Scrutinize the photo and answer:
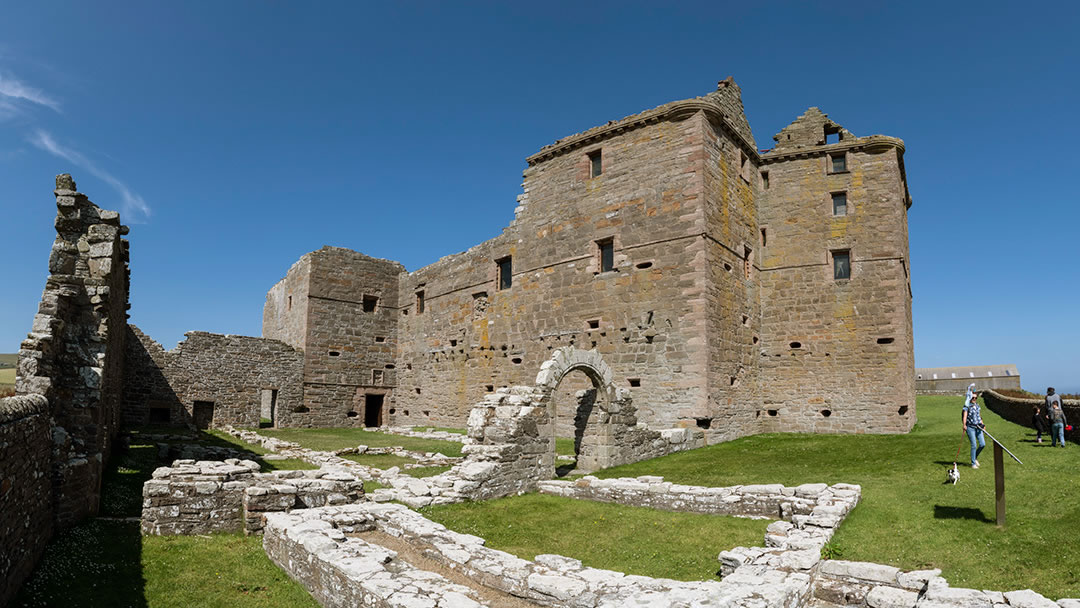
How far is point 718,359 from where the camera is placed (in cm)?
1812

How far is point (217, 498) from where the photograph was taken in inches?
359

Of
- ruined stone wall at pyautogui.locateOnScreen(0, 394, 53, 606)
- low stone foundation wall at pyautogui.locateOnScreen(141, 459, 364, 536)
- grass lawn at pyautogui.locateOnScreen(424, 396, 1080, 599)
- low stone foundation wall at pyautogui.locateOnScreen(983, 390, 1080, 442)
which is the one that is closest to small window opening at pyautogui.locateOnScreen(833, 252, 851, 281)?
low stone foundation wall at pyautogui.locateOnScreen(983, 390, 1080, 442)

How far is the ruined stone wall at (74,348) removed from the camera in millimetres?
8874

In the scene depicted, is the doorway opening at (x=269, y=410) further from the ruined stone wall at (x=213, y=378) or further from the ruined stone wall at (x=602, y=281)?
the ruined stone wall at (x=602, y=281)

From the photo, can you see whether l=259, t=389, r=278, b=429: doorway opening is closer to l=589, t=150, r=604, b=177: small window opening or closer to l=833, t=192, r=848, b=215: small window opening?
l=589, t=150, r=604, b=177: small window opening

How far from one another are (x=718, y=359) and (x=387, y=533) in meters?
11.7

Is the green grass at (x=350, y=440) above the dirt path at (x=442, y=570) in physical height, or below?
below

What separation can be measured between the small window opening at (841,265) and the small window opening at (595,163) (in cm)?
812

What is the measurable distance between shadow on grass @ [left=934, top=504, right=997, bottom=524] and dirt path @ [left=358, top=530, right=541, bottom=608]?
6.35 meters

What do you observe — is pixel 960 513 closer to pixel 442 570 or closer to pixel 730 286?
pixel 442 570

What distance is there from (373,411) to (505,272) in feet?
37.5

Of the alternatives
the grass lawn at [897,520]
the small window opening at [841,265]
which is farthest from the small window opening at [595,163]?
the grass lawn at [897,520]

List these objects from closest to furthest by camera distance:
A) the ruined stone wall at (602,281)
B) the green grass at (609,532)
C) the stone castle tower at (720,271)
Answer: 1. the green grass at (609,532)
2. the ruined stone wall at (602,281)
3. the stone castle tower at (720,271)

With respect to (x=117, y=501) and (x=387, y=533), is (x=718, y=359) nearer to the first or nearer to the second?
(x=387, y=533)
